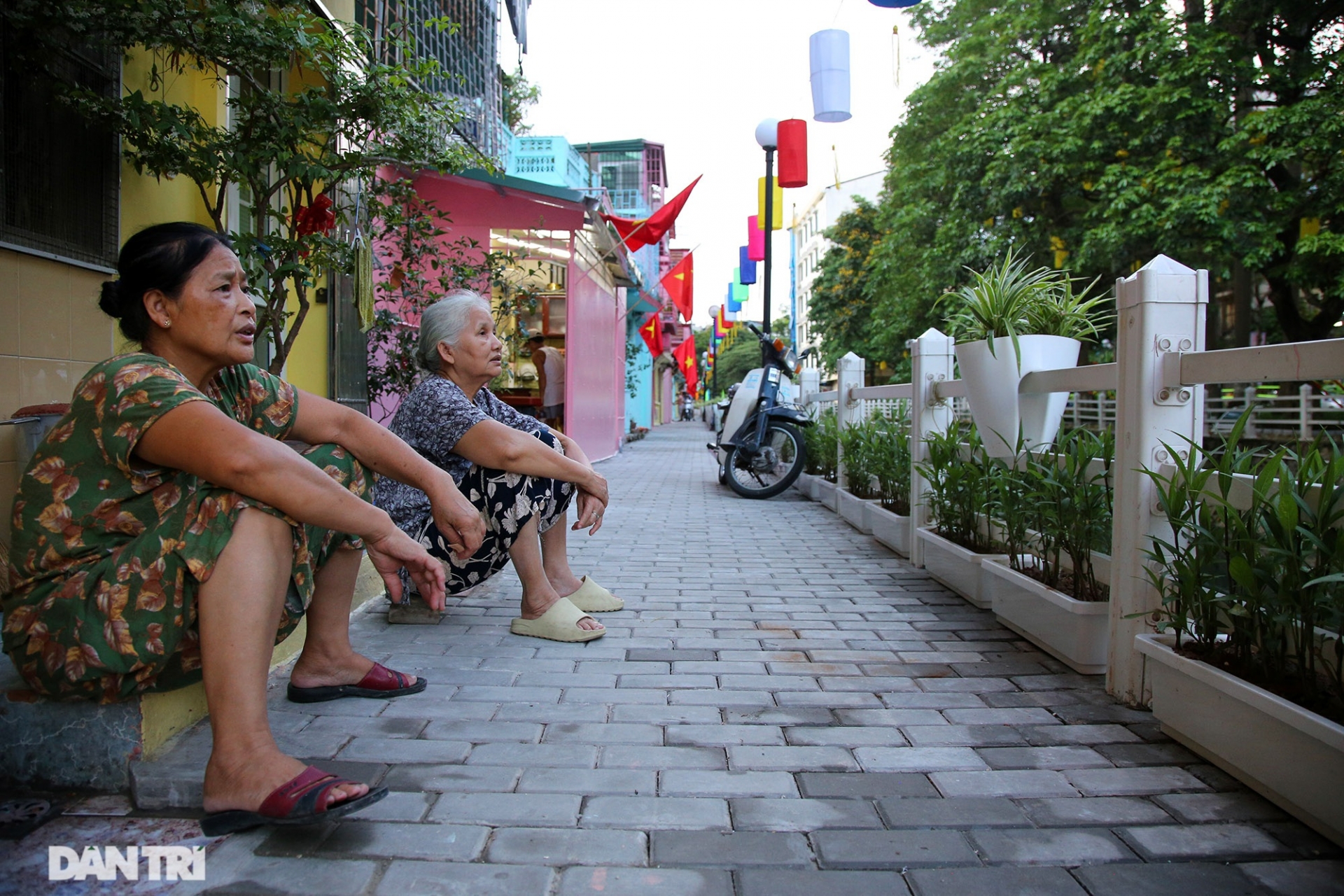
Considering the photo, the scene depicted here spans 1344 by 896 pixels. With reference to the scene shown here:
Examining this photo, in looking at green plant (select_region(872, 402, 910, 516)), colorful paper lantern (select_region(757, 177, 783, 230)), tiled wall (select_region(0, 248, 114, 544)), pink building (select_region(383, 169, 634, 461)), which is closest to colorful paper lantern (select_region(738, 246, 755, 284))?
pink building (select_region(383, 169, 634, 461))

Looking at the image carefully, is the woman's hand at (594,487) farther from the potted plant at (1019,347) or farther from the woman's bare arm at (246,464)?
the potted plant at (1019,347)

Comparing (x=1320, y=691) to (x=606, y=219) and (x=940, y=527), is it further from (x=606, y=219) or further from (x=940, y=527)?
(x=606, y=219)

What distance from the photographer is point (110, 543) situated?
5.70 feet

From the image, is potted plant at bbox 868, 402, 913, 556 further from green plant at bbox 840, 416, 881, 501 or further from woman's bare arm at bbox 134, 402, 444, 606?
woman's bare arm at bbox 134, 402, 444, 606

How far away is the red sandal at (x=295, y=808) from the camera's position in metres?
1.64

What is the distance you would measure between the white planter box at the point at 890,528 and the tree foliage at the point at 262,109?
3.15 metres

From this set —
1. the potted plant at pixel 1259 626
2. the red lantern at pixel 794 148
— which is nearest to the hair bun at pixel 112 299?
the potted plant at pixel 1259 626

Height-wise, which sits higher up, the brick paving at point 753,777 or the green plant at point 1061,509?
the green plant at point 1061,509

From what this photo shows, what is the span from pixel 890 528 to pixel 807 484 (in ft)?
10.9

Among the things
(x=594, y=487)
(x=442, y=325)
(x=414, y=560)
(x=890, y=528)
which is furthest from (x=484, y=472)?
(x=890, y=528)

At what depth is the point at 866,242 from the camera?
101ft

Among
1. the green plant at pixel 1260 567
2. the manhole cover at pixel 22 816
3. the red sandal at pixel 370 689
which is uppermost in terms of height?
the green plant at pixel 1260 567

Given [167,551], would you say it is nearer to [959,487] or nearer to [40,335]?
[40,335]

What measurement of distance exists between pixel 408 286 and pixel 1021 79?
46.5ft
